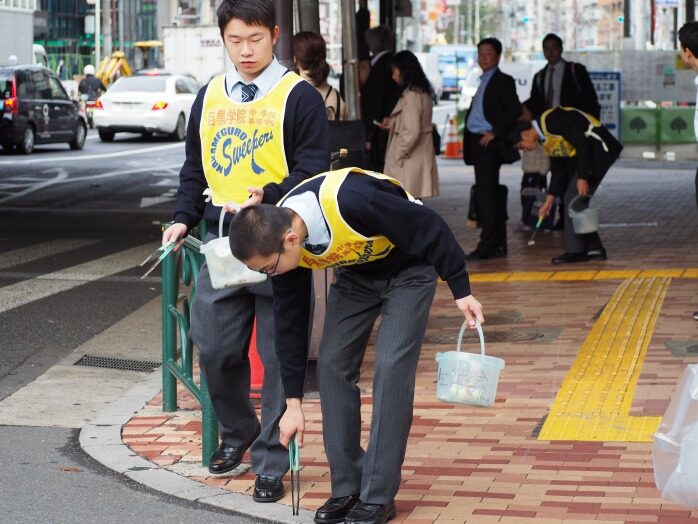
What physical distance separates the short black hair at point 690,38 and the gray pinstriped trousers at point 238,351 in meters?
3.34

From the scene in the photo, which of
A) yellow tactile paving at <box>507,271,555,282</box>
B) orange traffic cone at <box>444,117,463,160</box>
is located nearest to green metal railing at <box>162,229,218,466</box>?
yellow tactile paving at <box>507,271,555,282</box>

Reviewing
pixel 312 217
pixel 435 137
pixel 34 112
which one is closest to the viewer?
pixel 312 217

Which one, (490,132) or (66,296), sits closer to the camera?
(66,296)

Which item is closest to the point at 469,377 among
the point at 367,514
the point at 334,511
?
the point at 367,514

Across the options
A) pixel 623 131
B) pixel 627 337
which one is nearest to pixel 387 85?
pixel 627 337

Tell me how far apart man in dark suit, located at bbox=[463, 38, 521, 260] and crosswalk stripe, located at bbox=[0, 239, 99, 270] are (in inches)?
153

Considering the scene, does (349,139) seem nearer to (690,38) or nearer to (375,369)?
(690,38)

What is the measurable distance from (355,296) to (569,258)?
7.36 meters

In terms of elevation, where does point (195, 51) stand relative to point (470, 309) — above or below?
above

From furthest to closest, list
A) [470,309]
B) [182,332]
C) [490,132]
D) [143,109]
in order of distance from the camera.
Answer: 1. [143,109]
2. [490,132]
3. [182,332]
4. [470,309]

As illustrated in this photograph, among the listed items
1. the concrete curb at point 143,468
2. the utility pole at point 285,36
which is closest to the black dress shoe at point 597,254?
the utility pole at point 285,36

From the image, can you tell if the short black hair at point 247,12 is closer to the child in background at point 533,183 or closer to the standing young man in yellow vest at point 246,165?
the standing young man in yellow vest at point 246,165

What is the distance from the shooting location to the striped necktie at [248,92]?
5395 mm

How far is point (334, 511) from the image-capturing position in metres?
5.13
